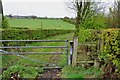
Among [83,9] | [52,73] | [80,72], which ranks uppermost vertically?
[83,9]

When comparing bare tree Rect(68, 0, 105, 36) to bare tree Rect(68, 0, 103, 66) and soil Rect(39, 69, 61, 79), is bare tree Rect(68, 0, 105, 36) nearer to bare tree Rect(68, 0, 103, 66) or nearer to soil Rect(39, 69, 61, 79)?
bare tree Rect(68, 0, 103, 66)

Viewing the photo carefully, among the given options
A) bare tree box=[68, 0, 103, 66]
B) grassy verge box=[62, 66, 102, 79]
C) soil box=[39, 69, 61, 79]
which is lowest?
soil box=[39, 69, 61, 79]

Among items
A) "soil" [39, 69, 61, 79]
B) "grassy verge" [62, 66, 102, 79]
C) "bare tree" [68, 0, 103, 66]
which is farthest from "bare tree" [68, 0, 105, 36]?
"grassy verge" [62, 66, 102, 79]

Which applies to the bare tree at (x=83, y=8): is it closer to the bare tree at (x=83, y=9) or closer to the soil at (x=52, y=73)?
the bare tree at (x=83, y=9)

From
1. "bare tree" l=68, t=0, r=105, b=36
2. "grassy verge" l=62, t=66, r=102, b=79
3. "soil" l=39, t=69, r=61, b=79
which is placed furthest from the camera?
"bare tree" l=68, t=0, r=105, b=36

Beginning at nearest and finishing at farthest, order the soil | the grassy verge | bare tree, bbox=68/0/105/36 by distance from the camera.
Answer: the grassy verge
the soil
bare tree, bbox=68/0/105/36

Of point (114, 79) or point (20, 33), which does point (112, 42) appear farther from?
point (20, 33)

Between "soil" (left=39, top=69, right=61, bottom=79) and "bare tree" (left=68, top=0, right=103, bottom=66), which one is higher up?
"bare tree" (left=68, top=0, right=103, bottom=66)

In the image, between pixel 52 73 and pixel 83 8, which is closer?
pixel 52 73

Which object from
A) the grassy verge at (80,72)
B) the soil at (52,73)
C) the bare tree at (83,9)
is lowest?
the soil at (52,73)

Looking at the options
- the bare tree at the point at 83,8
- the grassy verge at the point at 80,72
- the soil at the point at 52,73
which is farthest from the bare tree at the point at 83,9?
the grassy verge at the point at 80,72

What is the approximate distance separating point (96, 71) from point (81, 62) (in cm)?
82

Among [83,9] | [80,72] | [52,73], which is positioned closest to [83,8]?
[83,9]

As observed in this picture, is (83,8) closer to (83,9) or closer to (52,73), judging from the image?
(83,9)
